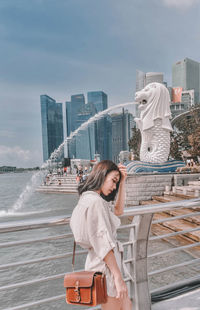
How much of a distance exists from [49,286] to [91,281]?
367 centimetres

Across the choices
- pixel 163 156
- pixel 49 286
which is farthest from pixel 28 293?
pixel 163 156

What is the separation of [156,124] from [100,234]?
1383cm

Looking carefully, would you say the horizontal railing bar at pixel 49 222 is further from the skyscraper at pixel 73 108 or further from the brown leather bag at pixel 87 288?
the skyscraper at pixel 73 108

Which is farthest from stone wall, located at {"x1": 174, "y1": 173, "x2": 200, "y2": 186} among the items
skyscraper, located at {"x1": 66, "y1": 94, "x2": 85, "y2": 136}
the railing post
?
skyscraper, located at {"x1": 66, "y1": 94, "x2": 85, "y2": 136}

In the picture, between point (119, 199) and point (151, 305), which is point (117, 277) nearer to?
point (119, 199)

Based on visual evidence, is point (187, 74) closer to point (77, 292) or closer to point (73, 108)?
point (73, 108)

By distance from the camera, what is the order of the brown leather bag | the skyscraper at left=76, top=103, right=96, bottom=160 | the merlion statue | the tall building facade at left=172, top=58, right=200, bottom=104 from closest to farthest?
the brown leather bag → the merlion statue → the skyscraper at left=76, top=103, right=96, bottom=160 → the tall building facade at left=172, top=58, right=200, bottom=104

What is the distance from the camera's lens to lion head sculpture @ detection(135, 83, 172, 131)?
46.2ft

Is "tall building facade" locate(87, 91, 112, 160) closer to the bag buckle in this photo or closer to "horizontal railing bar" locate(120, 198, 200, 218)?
"horizontal railing bar" locate(120, 198, 200, 218)

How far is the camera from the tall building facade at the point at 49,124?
340 feet

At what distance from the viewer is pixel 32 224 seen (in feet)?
4.25

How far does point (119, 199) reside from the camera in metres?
1.39

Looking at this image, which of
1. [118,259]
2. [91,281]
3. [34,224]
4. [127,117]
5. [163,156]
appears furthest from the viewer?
[127,117]

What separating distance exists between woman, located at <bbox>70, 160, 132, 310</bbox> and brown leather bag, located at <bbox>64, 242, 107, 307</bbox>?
0.06 metres
